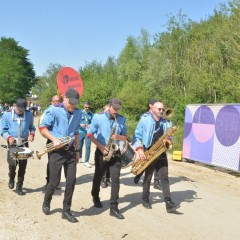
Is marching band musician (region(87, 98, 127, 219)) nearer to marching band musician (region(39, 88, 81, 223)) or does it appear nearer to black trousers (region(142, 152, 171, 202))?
marching band musician (region(39, 88, 81, 223))

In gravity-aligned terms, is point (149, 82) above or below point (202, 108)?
above

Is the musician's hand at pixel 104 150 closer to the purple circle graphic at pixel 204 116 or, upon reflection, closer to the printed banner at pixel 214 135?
the printed banner at pixel 214 135

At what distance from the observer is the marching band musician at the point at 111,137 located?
A: 6109 millimetres

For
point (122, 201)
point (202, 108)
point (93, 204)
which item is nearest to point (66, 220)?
point (93, 204)

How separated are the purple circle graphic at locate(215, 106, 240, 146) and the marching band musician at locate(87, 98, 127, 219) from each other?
4.63 m

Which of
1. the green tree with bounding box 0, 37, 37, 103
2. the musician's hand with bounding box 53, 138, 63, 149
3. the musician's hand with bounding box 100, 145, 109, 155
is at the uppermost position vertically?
the green tree with bounding box 0, 37, 37, 103

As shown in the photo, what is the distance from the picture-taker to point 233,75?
17531mm

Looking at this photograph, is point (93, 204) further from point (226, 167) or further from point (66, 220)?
point (226, 167)

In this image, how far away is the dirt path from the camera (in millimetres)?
5363

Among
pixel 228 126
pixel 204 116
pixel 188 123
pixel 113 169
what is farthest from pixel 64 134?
pixel 188 123

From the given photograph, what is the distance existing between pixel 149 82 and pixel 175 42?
13.8 feet

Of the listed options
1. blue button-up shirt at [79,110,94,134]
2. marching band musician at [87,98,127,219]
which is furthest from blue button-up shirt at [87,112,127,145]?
blue button-up shirt at [79,110,94,134]

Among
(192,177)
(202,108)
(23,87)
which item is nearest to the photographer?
(192,177)

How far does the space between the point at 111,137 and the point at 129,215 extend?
135cm
